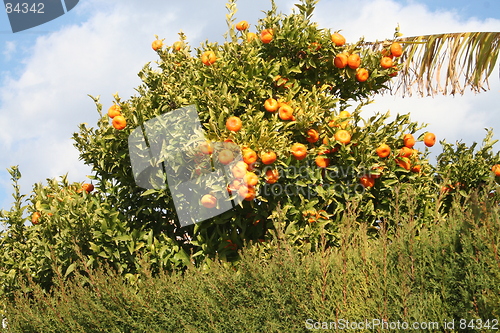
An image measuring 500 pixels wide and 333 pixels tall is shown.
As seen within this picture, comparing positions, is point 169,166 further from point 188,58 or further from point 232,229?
point 188,58

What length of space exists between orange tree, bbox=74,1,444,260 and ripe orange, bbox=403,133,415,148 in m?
0.09

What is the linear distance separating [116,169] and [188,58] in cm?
162

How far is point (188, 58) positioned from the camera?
5875 mm

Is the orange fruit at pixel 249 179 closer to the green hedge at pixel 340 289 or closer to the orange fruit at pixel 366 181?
the green hedge at pixel 340 289

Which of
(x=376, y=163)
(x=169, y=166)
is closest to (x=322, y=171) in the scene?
(x=376, y=163)

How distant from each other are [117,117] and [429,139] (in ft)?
11.3

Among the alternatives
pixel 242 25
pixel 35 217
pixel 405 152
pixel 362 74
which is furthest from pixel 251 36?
pixel 35 217

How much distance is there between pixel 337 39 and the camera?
5.15 metres

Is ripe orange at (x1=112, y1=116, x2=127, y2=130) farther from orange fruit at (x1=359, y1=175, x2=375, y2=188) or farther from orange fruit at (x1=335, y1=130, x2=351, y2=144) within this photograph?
orange fruit at (x1=359, y1=175, x2=375, y2=188)

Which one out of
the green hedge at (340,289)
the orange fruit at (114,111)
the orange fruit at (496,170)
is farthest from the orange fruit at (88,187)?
the orange fruit at (496,170)

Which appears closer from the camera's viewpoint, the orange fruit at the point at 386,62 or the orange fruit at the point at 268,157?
the orange fruit at the point at 268,157

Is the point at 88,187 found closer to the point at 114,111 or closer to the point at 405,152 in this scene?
the point at 114,111

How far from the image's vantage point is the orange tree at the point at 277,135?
4609 millimetres

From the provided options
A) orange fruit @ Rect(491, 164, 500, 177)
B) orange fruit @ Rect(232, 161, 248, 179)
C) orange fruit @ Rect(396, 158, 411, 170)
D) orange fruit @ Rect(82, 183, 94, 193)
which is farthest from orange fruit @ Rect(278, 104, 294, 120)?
orange fruit @ Rect(82, 183, 94, 193)
